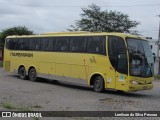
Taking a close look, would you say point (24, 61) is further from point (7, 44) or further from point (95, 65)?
point (95, 65)

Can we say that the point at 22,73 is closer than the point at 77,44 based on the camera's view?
No

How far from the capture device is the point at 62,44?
24.2 m

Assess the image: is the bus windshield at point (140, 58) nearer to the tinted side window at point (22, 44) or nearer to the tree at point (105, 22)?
the tinted side window at point (22, 44)

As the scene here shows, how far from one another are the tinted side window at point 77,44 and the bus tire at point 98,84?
69.6 inches

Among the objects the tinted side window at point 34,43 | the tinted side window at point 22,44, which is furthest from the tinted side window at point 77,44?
the tinted side window at point 22,44

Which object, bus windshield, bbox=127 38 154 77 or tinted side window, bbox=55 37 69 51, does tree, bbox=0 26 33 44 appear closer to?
tinted side window, bbox=55 37 69 51

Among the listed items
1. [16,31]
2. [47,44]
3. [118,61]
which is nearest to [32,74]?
[47,44]

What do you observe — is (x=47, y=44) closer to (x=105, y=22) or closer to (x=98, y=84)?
(x=98, y=84)

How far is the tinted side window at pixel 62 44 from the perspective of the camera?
78.5 feet

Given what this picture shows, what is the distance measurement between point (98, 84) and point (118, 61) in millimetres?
1784

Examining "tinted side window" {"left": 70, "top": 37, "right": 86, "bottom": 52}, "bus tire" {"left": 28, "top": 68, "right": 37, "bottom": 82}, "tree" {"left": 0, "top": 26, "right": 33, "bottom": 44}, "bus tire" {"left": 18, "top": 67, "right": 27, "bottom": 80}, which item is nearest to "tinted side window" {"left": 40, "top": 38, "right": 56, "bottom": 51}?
"bus tire" {"left": 28, "top": 68, "right": 37, "bottom": 82}

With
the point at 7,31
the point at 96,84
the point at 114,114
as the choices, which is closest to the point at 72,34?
the point at 96,84

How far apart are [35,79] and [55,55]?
2.72 metres

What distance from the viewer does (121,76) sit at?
66.7 feet
